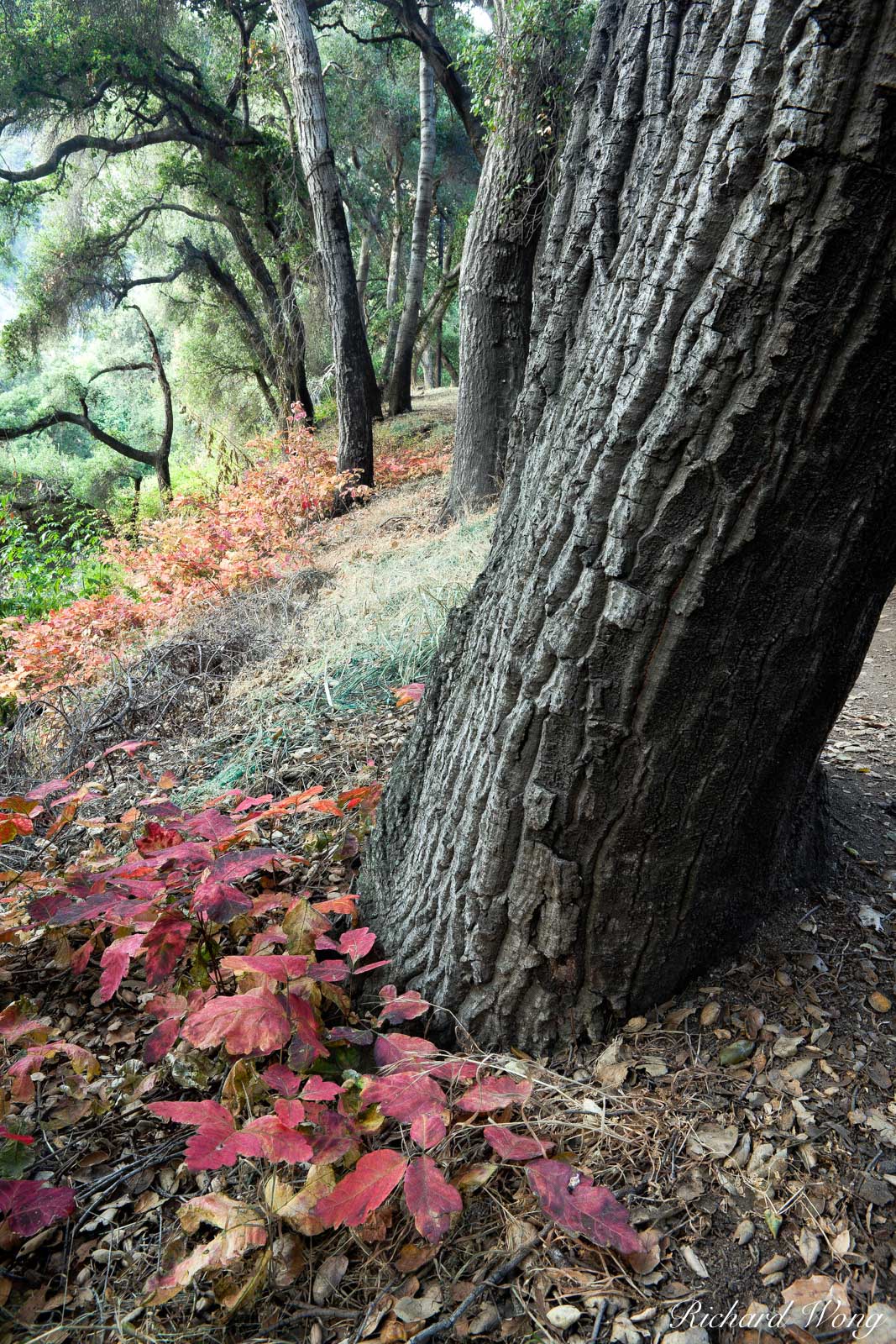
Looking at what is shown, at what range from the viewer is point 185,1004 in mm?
1754

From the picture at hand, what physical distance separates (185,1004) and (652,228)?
71.3 inches

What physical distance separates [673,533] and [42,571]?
38.4 ft

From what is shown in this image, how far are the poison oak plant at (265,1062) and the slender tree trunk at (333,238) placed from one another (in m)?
8.43

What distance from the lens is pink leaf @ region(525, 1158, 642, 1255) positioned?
1.23 metres

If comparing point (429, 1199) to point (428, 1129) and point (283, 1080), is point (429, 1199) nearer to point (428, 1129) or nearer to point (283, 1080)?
point (428, 1129)

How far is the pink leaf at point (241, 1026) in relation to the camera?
142 cm

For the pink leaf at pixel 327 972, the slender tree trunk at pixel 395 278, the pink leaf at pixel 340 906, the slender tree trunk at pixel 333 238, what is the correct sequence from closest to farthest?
the pink leaf at pixel 327 972, the pink leaf at pixel 340 906, the slender tree trunk at pixel 333 238, the slender tree trunk at pixel 395 278

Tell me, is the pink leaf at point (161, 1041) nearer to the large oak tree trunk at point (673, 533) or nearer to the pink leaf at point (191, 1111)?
the pink leaf at point (191, 1111)

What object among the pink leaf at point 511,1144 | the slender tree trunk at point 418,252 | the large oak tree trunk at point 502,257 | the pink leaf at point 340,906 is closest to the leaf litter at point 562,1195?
the pink leaf at point 511,1144

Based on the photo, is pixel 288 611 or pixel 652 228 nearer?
pixel 652 228

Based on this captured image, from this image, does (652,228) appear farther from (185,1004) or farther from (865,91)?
(185,1004)

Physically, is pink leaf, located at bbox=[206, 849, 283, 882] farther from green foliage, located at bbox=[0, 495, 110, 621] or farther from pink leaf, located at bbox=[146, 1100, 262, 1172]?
green foliage, located at bbox=[0, 495, 110, 621]

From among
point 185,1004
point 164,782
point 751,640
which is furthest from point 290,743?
point 751,640

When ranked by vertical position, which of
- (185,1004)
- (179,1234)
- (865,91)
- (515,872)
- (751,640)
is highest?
(865,91)
